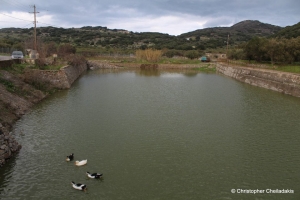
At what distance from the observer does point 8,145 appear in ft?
34.8

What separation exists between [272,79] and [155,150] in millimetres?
24084

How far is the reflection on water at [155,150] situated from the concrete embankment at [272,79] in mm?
6367

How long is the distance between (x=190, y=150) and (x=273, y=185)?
3.64 metres

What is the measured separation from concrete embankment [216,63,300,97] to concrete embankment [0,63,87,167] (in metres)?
21.9

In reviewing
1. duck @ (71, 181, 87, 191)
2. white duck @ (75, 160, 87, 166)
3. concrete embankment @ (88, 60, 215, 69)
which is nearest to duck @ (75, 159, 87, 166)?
white duck @ (75, 160, 87, 166)

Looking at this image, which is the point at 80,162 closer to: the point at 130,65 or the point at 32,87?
the point at 32,87

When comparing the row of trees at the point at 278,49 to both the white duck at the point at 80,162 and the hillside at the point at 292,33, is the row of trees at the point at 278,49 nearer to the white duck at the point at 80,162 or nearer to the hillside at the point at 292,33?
the hillside at the point at 292,33

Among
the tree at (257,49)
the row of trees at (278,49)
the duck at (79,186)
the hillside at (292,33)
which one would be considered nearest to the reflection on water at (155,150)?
the duck at (79,186)

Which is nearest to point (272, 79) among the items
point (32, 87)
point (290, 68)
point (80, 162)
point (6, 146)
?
point (290, 68)

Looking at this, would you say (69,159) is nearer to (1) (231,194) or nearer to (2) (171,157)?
(2) (171,157)

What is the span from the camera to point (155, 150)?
11461 mm

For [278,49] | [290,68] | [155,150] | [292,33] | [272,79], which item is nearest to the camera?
[155,150]

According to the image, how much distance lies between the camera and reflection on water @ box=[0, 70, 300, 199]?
8.66 meters

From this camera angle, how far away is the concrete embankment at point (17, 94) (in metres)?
10.7
